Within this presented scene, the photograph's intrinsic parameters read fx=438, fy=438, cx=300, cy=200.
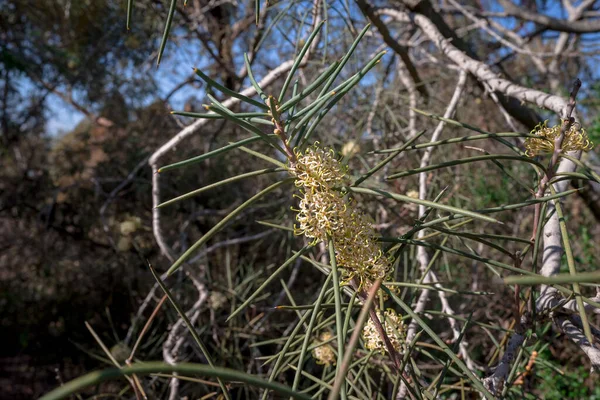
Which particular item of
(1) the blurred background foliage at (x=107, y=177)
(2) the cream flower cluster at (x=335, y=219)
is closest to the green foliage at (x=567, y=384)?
(1) the blurred background foliage at (x=107, y=177)

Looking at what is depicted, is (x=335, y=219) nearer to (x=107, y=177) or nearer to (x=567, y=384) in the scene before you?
(x=567, y=384)

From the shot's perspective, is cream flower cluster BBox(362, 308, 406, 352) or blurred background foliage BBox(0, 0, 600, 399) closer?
cream flower cluster BBox(362, 308, 406, 352)

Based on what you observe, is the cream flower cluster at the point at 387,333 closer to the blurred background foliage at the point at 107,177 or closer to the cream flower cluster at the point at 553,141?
the cream flower cluster at the point at 553,141

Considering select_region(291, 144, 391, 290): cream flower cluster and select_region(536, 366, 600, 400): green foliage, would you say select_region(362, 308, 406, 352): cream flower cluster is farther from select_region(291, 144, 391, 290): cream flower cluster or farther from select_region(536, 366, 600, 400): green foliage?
select_region(536, 366, 600, 400): green foliage

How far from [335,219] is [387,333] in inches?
5.8

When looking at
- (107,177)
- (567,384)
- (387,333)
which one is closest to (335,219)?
(387,333)

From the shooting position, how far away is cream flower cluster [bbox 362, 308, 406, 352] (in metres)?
0.39

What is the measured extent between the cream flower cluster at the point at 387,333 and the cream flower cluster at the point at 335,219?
0.07 metres

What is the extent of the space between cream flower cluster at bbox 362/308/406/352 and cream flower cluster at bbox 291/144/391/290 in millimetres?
72

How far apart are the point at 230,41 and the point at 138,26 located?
356 millimetres

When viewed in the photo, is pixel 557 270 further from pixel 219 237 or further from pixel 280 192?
pixel 219 237

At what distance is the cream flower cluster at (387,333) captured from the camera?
1.29 ft

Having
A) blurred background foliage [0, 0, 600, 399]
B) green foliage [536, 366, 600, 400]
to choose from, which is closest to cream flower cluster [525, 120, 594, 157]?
green foliage [536, 366, 600, 400]

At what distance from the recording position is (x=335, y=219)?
325 mm
